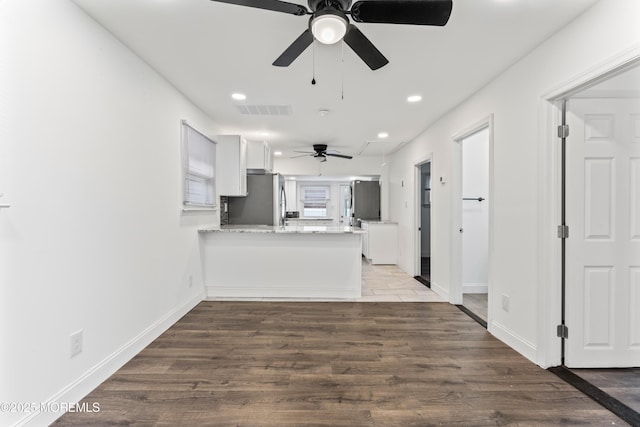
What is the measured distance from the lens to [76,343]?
5.74 ft

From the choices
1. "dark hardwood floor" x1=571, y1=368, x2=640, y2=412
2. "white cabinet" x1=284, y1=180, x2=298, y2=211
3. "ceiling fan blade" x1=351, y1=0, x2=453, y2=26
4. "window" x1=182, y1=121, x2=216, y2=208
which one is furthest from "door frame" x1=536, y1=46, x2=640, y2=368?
"white cabinet" x1=284, y1=180, x2=298, y2=211

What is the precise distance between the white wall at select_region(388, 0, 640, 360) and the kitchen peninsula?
67.9 inches

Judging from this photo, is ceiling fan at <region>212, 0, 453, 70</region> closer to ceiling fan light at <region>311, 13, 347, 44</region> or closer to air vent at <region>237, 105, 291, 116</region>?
ceiling fan light at <region>311, 13, 347, 44</region>

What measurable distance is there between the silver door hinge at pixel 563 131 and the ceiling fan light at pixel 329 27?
180cm

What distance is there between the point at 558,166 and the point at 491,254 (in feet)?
3.39

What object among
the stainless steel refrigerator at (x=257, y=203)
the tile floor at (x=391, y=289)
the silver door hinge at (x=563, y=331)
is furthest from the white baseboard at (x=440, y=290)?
the stainless steel refrigerator at (x=257, y=203)

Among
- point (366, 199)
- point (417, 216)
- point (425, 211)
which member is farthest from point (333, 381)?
point (366, 199)

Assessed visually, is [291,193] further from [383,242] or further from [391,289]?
[391,289]

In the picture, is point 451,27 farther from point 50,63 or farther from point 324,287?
point 324,287

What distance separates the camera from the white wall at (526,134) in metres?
1.71

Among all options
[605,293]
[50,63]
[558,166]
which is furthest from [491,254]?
[50,63]

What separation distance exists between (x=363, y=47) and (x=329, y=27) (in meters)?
0.32

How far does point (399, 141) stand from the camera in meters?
5.17

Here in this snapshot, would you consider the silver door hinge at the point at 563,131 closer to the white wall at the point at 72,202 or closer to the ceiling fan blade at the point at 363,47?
the ceiling fan blade at the point at 363,47
